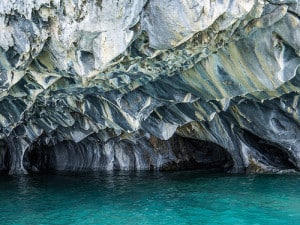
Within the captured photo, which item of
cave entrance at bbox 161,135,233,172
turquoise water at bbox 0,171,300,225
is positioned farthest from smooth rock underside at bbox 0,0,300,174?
cave entrance at bbox 161,135,233,172

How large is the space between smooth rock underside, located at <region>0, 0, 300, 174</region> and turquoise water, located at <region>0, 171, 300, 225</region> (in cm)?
259

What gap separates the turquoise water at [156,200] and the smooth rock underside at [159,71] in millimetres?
2593

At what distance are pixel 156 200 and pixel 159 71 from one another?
15.0ft

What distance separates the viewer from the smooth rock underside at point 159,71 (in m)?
10.1

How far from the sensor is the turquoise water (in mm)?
12234

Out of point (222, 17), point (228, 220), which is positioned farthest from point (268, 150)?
point (222, 17)

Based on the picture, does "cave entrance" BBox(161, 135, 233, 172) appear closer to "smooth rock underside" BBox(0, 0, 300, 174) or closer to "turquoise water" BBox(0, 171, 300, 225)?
"smooth rock underside" BBox(0, 0, 300, 174)

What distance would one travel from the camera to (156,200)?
14797 mm

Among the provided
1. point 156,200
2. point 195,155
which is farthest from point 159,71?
point 195,155

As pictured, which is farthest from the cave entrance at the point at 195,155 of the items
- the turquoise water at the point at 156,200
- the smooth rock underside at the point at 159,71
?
the turquoise water at the point at 156,200

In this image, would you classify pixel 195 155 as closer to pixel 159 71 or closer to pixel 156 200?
pixel 156 200

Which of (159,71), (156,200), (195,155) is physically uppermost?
(159,71)

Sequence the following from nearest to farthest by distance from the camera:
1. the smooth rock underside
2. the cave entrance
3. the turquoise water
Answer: the smooth rock underside, the turquoise water, the cave entrance

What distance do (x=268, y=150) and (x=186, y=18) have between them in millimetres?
13794
